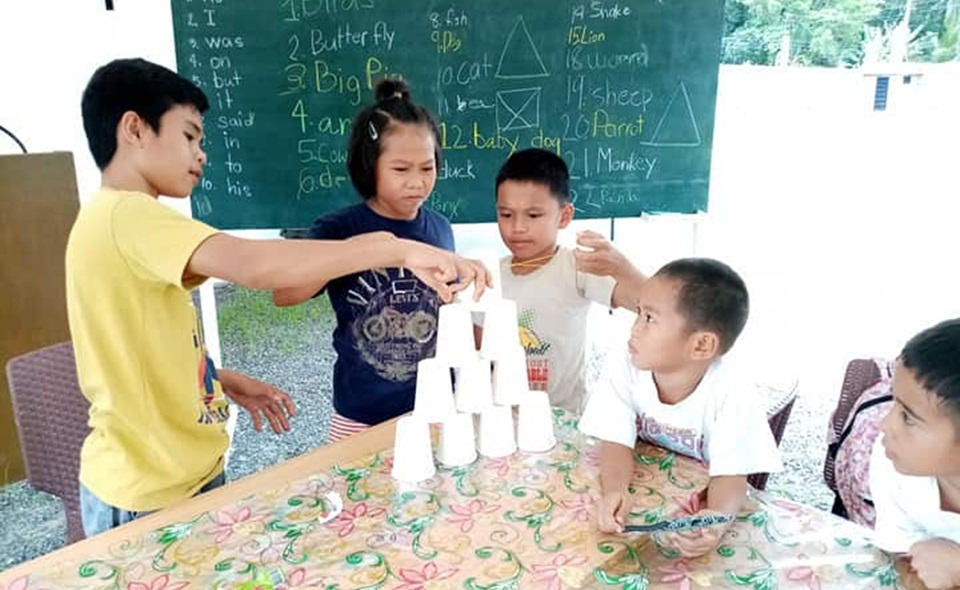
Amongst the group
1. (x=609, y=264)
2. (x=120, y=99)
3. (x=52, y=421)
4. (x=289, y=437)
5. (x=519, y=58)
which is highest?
(x=519, y=58)

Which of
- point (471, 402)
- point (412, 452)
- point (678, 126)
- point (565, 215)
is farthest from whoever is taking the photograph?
point (678, 126)

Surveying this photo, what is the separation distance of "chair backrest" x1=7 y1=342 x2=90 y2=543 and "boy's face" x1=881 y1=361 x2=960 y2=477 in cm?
149

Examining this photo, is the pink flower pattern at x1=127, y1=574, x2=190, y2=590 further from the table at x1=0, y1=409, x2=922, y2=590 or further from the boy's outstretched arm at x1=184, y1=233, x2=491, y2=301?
the boy's outstretched arm at x1=184, y1=233, x2=491, y2=301

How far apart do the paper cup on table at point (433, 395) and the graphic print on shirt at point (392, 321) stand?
361 millimetres

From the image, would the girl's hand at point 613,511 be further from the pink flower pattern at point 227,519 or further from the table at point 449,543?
the pink flower pattern at point 227,519

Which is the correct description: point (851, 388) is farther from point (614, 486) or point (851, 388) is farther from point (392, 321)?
point (392, 321)

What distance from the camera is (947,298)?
158 inches

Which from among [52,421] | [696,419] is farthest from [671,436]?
[52,421]

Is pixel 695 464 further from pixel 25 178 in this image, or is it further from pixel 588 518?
pixel 25 178

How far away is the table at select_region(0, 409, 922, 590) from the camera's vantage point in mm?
798

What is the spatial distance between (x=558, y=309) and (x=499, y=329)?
0.45m

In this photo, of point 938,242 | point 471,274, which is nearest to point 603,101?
point 471,274

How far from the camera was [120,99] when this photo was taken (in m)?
1.03

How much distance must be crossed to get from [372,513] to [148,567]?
0.28 metres
